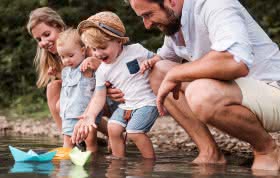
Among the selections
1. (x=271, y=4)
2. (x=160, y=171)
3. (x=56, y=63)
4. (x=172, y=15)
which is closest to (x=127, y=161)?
(x=160, y=171)

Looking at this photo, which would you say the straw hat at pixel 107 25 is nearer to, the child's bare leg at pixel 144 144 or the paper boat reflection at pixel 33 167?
the child's bare leg at pixel 144 144

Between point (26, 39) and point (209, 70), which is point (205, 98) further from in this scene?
point (26, 39)

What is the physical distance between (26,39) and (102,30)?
7.23m

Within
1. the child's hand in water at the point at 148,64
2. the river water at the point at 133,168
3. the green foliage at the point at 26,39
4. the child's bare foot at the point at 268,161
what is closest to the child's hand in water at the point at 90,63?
the child's hand in water at the point at 148,64

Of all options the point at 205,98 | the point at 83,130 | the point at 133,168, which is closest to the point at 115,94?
the point at 83,130

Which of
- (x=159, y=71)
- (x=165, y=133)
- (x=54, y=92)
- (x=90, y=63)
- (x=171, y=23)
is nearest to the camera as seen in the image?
(x=171, y=23)

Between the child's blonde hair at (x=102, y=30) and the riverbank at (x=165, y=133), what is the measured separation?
119 cm

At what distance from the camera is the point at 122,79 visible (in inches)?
182

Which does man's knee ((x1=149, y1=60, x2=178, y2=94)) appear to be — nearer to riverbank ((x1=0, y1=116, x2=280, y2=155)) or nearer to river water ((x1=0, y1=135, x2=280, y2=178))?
river water ((x1=0, y1=135, x2=280, y2=178))

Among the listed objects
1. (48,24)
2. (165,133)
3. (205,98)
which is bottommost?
(165,133)

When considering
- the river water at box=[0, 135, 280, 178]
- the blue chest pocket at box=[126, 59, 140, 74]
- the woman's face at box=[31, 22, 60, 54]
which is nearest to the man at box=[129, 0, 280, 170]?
the river water at box=[0, 135, 280, 178]

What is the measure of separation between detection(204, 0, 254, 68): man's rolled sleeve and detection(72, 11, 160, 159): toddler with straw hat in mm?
886

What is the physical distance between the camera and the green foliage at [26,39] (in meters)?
10.8

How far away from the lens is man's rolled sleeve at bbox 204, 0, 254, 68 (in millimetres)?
3533
